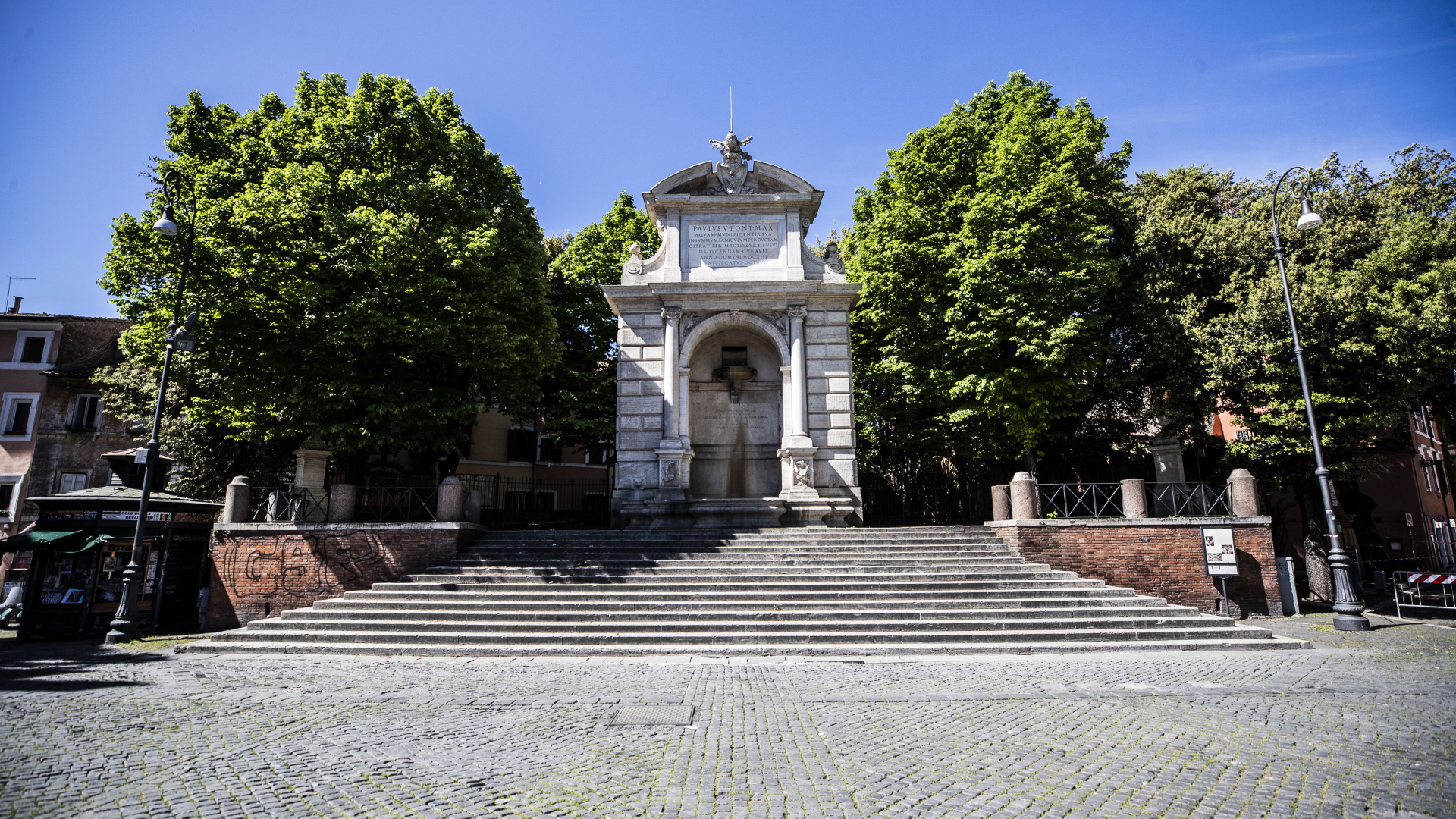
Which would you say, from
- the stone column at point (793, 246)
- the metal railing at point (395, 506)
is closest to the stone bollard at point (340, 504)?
the metal railing at point (395, 506)

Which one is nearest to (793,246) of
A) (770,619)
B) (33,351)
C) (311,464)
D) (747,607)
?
(747,607)

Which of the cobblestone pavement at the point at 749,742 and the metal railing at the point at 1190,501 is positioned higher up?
the metal railing at the point at 1190,501

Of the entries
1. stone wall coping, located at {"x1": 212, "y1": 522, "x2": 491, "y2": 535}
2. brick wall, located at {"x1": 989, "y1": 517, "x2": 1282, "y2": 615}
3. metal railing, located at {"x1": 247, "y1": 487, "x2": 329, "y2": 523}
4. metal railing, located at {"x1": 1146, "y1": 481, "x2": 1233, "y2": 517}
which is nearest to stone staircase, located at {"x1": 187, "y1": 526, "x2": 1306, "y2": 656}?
brick wall, located at {"x1": 989, "y1": 517, "x2": 1282, "y2": 615}

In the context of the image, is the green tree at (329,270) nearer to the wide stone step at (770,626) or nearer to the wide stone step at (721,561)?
the wide stone step at (721,561)

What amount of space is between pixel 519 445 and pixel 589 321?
11.0 m

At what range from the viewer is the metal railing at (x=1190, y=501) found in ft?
56.2

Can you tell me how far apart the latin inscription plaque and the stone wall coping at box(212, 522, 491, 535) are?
10477mm

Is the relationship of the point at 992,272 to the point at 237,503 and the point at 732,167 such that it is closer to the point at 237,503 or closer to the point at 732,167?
the point at 732,167

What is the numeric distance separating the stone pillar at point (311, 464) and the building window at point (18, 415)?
72.9 ft

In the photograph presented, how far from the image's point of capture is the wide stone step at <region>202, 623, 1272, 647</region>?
1249cm

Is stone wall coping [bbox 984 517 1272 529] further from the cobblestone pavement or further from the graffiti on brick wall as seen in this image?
the graffiti on brick wall

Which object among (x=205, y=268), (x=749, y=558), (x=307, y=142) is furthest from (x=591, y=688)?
(x=307, y=142)

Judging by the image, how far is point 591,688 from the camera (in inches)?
355

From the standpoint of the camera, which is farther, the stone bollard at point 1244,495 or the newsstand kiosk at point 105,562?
the stone bollard at point 1244,495
